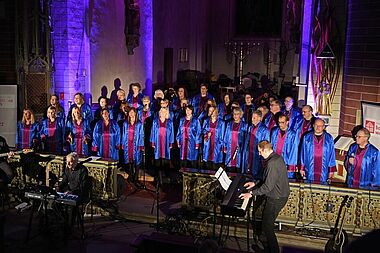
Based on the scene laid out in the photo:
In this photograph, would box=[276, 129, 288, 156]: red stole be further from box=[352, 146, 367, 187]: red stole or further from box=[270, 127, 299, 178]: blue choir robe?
box=[352, 146, 367, 187]: red stole

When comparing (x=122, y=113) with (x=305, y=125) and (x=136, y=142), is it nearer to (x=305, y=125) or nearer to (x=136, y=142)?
(x=136, y=142)

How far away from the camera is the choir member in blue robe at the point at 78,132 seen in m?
10.6

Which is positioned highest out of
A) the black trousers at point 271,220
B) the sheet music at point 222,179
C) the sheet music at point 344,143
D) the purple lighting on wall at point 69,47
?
the purple lighting on wall at point 69,47

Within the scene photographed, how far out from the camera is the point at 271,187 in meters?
6.61

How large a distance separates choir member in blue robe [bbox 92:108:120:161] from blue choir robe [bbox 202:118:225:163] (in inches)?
77.4

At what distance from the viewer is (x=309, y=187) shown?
7.65 metres

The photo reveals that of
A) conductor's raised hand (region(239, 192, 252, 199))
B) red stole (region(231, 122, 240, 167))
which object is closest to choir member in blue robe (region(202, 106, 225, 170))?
red stole (region(231, 122, 240, 167))

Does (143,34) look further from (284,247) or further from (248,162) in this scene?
(284,247)

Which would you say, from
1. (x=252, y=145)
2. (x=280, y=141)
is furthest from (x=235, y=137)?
(x=280, y=141)

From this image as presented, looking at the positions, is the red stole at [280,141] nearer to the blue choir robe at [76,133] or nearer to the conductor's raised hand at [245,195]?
the conductor's raised hand at [245,195]

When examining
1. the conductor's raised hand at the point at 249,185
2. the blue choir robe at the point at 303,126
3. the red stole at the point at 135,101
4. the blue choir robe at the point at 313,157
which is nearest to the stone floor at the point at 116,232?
the conductor's raised hand at the point at 249,185

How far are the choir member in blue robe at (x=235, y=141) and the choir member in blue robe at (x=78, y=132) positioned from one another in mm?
3213

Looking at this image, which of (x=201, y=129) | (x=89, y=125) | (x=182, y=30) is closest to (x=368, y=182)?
(x=201, y=129)

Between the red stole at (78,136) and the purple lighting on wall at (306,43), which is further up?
the purple lighting on wall at (306,43)
